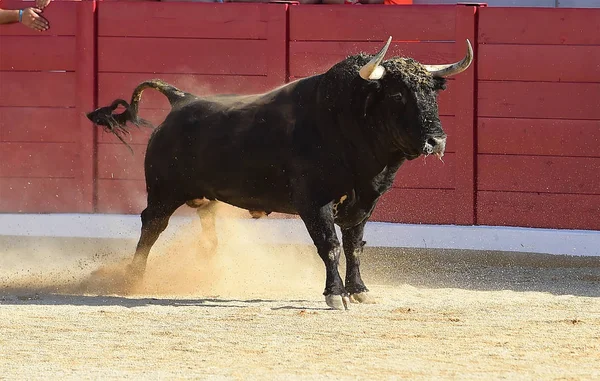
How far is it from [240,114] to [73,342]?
188 centimetres

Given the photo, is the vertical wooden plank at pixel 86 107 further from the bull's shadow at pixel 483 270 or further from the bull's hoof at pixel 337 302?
the bull's hoof at pixel 337 302

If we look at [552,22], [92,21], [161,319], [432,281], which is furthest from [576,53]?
[161,319]

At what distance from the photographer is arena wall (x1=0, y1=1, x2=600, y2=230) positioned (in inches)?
313

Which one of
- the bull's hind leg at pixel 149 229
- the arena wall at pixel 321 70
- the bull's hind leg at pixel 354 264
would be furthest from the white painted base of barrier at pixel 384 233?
the bull's hind leg at pixel 354 264

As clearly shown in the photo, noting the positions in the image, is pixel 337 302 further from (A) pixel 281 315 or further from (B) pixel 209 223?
(B) pixel 209 223

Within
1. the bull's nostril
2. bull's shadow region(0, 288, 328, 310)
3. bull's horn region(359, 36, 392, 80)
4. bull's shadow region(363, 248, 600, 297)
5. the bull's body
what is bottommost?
A: bull's shadow region(363, 248, 600, 297)

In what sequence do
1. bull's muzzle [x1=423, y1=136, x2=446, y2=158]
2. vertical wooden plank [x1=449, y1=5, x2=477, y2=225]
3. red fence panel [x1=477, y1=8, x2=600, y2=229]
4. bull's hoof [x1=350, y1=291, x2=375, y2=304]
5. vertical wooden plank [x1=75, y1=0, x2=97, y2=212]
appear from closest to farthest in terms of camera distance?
1. bull's muzzle [x1=423, y1=136, x2=446, y2=158]
2. bull's hoof [x1=350, y1=291, x2=375, y2=304]
3. red fence panel [x1=477, y1=8, x2=600, y2=229]
4. vertical wooden plank [x1=449, y1=5, x2=477, y2=225]
5. vertical wooden plank [x1=75, y1=0, x2=97, y2=212]

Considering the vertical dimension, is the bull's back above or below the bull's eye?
below

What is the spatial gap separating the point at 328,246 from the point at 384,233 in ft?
6.71

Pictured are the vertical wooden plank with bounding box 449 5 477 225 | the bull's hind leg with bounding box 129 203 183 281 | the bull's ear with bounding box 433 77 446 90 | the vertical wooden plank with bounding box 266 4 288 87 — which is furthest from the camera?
the vertical wooden plank with bounding box 266 4 288 87

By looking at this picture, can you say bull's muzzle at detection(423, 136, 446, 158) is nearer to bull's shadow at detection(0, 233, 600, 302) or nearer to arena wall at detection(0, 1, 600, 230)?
bull's shadow at detection(0, 233, 600, 302)

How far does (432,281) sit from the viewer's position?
281 inches

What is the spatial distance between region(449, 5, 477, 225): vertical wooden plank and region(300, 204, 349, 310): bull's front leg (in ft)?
7.24

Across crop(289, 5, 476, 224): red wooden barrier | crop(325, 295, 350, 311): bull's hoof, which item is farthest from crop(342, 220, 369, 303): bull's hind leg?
crop(289, 5, 476, 224): red wooden barrier
